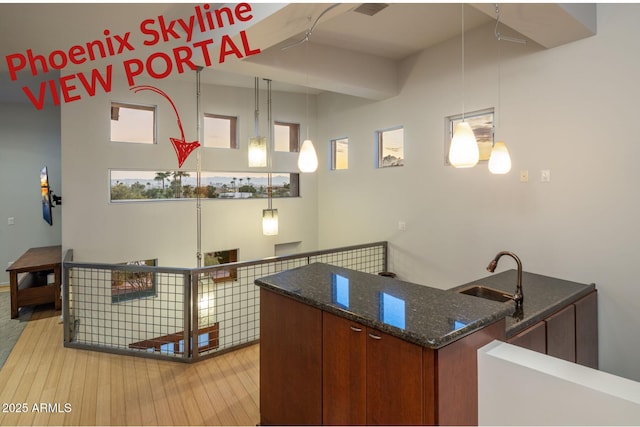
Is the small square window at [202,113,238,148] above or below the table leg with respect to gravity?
above

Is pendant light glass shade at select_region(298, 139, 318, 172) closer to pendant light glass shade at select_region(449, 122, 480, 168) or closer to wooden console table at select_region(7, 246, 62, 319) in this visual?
pendant light glass shade at select_region(449, 122, 480, 168)

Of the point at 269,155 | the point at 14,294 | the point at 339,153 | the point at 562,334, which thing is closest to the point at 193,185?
the point at 269,155

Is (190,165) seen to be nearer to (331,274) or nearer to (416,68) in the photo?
(416,68)

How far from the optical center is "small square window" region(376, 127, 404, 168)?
4715mm

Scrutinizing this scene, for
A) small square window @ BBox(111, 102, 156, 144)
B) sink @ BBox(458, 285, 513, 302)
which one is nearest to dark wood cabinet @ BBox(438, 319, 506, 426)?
sink @ BBox(458, 285, 513, 302)

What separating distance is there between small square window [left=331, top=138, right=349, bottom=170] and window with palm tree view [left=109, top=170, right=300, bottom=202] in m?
0.75

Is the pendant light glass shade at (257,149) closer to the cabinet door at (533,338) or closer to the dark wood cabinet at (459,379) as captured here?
the cabinet door at (533,338)

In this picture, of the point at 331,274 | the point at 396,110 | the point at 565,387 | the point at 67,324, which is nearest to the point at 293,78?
the point at 396,110

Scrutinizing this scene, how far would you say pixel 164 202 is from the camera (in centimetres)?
507

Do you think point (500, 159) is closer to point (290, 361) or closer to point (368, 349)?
point (368, 349)

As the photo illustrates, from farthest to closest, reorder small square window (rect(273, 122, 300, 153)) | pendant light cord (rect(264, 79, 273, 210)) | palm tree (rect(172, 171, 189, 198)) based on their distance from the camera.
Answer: small square window (rect(273, 122, 300, 153)), pendant light cord (rect(264, 79, 273, 210)), palm tree (rect(172, 171, 189, 198))

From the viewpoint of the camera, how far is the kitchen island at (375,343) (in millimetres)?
1277

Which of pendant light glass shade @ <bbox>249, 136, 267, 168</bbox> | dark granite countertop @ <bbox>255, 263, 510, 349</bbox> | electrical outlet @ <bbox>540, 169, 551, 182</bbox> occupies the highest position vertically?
pendant light glass shade @ <bbox>249, 136, 267, 168</bbox>

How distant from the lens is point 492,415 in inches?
53.8
